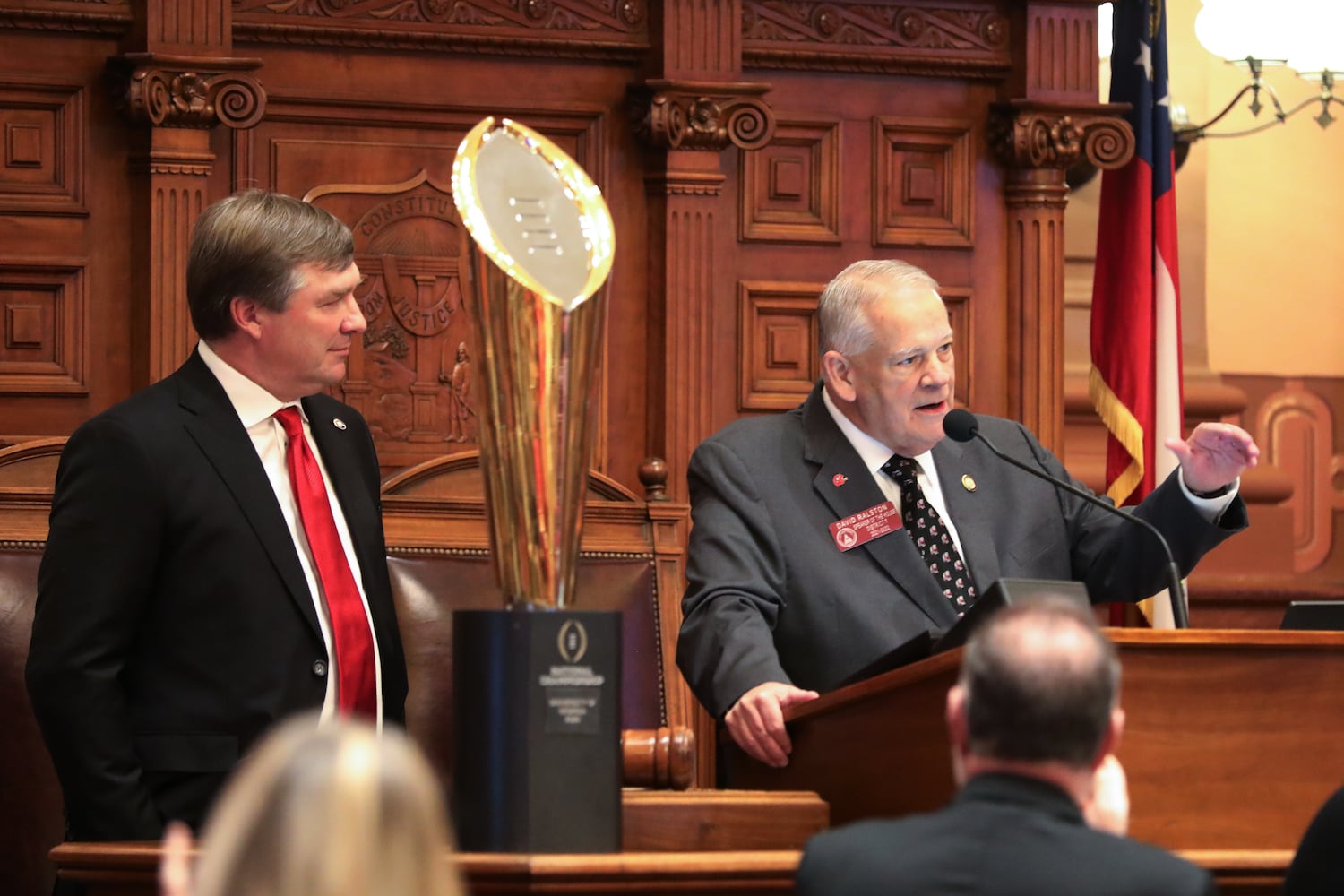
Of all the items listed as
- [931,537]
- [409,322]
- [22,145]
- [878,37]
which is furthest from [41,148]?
[931,537]

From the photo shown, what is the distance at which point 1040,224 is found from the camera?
5004 millimetres

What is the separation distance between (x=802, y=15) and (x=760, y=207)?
0.52m

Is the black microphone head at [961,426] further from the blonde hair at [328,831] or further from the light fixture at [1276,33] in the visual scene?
the light fixture at [1276,33]

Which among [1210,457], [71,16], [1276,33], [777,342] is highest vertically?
[1276,33]

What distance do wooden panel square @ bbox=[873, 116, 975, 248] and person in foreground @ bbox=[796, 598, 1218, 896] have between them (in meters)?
3.28

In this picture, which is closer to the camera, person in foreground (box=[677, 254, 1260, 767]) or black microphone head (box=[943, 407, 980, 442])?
black microphone head (box=[943, 407, 980, 442])

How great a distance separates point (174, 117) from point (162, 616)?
1.88 m

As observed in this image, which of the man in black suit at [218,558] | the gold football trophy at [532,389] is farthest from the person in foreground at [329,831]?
the man in black suit at [218,558]

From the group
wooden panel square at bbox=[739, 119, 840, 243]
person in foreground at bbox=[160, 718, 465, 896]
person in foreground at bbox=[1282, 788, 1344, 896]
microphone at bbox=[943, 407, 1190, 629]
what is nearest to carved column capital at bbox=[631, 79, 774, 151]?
wooden panel square at bbox=[739, 119, 840, 243]

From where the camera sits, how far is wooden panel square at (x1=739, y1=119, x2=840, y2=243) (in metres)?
4.89

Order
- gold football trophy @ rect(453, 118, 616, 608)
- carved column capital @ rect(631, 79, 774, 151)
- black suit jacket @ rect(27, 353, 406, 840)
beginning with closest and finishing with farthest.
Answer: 1. gold football trophy @ rect(453, 118, 616, 608)
2. black suit jacket @ rect(27, 353, 406, 840)
3. carved column capital @ rect(631, 79, 774, 151)

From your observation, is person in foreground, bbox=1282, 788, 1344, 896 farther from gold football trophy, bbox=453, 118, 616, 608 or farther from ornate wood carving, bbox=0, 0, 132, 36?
ornate wood carving, bbox=0, 0, 132, 36

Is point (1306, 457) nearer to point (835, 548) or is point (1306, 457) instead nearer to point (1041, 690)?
point (835, 548)

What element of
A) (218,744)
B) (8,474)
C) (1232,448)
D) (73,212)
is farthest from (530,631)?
(73,212)
